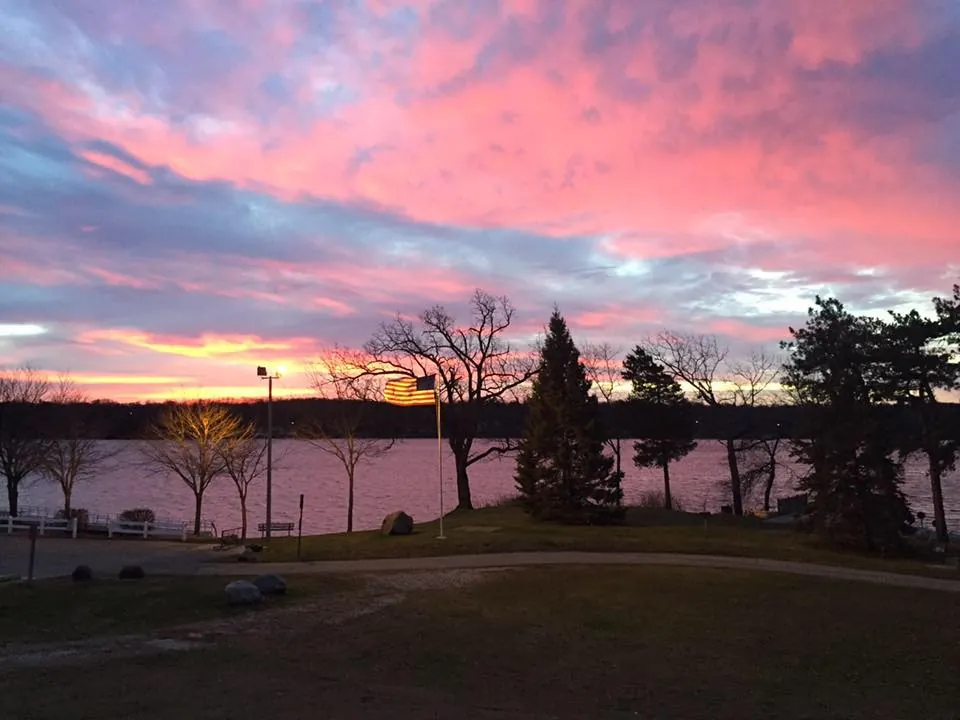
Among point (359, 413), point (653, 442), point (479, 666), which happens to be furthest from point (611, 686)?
point (653, 442)

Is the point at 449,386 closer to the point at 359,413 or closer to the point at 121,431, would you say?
the point at 359,413

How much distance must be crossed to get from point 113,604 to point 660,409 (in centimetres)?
4077

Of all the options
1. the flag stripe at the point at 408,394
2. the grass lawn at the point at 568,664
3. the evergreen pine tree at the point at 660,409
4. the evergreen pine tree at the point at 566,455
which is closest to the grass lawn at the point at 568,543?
the evergreen pine tree at the point at 566,455

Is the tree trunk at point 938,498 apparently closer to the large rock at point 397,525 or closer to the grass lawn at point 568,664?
the grass lawn at point 568,664

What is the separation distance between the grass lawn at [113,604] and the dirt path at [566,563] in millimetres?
1818

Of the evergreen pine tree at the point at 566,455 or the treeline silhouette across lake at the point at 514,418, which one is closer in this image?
the evergreen pine tree at the point at 566,455

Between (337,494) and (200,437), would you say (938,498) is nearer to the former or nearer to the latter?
(200,437)

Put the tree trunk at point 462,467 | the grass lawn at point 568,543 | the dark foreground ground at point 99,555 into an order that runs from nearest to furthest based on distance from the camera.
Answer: the dark foreground ground at point 99,555 → the grass lawn at point 568,543 → the tree trunk at point 462,467

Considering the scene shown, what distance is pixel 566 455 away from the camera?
1238 inches

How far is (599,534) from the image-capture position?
26938mm

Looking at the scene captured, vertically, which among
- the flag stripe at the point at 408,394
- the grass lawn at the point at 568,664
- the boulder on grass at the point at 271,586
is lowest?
the grass lawn at the point at 568,664

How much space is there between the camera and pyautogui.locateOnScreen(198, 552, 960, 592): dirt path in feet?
65.0

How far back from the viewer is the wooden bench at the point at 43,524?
3065cm

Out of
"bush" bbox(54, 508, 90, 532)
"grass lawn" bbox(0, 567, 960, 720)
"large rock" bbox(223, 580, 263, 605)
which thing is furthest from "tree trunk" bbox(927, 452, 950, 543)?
"bush" bbox(54, 508, 90, 532)
